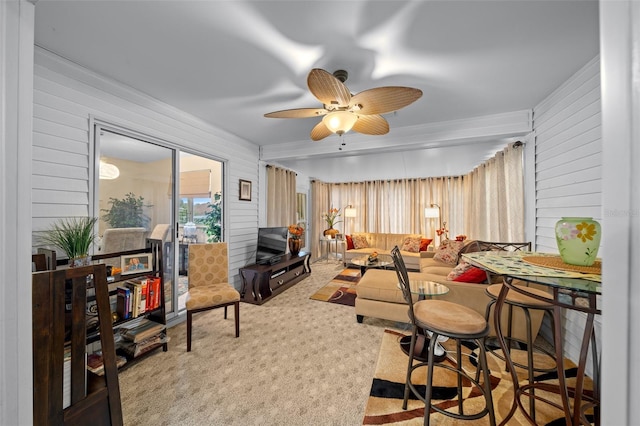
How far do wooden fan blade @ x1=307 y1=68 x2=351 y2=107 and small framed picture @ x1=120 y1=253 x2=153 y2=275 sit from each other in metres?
2.17

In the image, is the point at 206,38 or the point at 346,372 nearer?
the point at 206,38

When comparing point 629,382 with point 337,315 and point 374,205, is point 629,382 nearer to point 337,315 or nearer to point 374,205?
point 337,315

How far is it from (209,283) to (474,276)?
9.46ft

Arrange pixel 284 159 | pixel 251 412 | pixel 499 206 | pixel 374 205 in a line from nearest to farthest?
pixel 251 412
pixel 499 206
pixel 284 159
pixel 374 205

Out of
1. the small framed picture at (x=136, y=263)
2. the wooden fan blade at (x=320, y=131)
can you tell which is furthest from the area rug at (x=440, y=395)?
the small framed picture at (x=136, y=263)

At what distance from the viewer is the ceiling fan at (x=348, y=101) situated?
1536mm

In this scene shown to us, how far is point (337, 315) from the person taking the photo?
9.86 ft

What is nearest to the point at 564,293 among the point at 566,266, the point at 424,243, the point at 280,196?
the point at 566,266

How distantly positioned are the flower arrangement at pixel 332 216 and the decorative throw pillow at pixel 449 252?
2.96 m

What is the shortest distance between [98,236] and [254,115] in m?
2.00

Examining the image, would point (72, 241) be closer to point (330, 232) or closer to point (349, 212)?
point (330, 232)

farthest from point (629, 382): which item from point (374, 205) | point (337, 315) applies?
point (374, 205)

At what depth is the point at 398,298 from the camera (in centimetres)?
262

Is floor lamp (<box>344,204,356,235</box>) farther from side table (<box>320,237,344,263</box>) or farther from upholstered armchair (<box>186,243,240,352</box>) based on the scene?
upholstered armchair (<box>186,243,240,352</box>)
